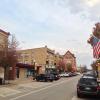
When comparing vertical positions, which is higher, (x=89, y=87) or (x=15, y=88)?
(x=15, y=88)

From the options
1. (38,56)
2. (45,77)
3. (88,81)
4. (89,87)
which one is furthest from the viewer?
(38,56)

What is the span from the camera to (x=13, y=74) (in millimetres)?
68875

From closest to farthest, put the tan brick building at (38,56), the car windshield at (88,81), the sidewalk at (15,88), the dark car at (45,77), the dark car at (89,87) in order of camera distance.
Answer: the dark car at (89,87) → the car windshield at (88,81) → the sidewalk at (15,88) → the dark car at (45,77) → the tan brick building at (38,56)

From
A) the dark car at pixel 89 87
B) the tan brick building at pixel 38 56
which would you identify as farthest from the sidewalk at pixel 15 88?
the tan brick building at pixel 38 56

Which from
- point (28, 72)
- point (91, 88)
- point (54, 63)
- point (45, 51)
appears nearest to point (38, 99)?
point (91, 88)

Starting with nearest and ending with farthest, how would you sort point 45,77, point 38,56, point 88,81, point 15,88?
point 88,81 → point 15,88 → point 45,77 → point 38,56

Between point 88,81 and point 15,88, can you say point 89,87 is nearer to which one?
point 88,81

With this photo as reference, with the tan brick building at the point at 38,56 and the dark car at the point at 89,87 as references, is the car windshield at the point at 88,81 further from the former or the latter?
the tan brick building at the point at 38,56

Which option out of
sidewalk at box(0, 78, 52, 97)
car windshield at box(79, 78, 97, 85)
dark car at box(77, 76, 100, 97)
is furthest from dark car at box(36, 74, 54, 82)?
dark car at box(77, 76, 100, 97)

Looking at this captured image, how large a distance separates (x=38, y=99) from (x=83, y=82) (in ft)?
17.0

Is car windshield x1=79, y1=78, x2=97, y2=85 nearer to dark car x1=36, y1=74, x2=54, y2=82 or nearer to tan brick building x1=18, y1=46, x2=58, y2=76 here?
dark car x1=36, y1=74, x2=54, y2=82

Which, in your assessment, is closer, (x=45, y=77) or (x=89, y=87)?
(x=89, y=87)

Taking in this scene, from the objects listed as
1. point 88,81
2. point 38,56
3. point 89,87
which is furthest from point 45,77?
point 38,56

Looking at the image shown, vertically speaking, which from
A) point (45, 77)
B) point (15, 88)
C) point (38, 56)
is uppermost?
point (38, 56)
